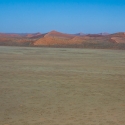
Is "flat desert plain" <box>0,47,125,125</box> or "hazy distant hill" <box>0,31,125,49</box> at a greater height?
"hazy distant hill" <box>0,31,125,49</box>

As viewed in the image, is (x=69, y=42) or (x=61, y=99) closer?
(x=61, y=99)

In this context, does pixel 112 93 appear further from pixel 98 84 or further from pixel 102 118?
pixel 102 118

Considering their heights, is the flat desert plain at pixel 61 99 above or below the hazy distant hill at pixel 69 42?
below

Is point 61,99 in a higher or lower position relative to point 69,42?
lower

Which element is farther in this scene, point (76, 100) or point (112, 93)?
point (112, 93)

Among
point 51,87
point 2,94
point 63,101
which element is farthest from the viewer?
point 51,87

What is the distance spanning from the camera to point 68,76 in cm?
1262

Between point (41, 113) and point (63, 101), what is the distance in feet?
4.30

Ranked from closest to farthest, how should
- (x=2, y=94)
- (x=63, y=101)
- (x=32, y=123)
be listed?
(x=32, y=123)
(x=63, y=101)
(x=2, y=94)

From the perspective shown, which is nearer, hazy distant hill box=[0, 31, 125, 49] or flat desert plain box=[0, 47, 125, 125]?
flat desert plain box=[0, 47, 125, 125]

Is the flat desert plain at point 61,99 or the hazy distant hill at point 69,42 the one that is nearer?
the flat desert plain at point 61,99

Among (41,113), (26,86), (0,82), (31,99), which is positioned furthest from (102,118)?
(0,82)

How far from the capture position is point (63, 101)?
8.15 metres

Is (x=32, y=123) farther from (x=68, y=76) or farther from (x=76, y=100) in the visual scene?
(x=68, y=76)
